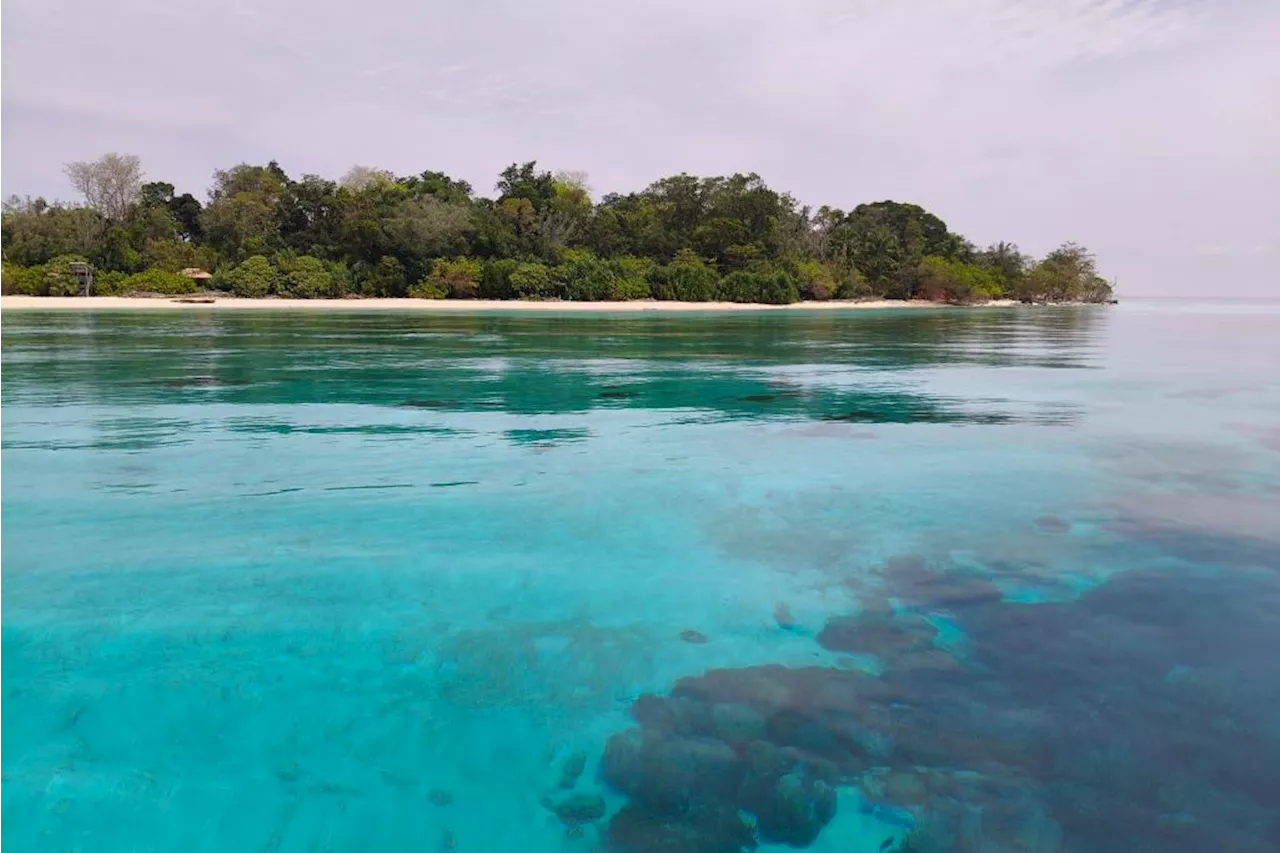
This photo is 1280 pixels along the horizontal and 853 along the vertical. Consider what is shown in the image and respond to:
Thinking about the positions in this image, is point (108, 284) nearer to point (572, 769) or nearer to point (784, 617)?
point (784, 617)

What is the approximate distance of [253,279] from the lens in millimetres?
51625

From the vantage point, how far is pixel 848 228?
247 ft

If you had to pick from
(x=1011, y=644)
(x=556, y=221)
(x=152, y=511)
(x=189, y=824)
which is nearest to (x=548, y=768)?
(x=189, y=824)

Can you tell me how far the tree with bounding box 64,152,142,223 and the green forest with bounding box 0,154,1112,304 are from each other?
0.10 metres

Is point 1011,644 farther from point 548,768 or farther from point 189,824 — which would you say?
point 189,824

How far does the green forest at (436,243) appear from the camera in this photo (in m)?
52.6

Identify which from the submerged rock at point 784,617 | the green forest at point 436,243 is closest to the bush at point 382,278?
the green forest at point 436,243

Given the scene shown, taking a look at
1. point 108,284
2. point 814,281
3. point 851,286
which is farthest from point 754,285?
point 108,284

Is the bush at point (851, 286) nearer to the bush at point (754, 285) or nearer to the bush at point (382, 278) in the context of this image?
the bush at point (754, 285)

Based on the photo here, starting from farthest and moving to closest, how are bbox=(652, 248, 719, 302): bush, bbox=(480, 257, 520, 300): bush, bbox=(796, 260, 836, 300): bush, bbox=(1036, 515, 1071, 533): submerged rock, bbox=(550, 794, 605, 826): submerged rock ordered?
bbox=(796, 260, 836, 300): bush
bbox=(652, 248, 719, 302): bush
bbox=(480, 257, 520, 300): bush
bbox=(1036, 515, 1071, 533): submerged rock
bbox=(550, 794, 605, 826): submerged rock

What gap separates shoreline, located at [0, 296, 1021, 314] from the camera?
149 feet

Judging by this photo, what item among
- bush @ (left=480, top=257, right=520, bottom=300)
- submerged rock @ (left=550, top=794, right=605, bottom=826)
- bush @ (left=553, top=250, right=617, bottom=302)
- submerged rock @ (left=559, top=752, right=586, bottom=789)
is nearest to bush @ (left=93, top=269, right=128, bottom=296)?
bush @ (left=480, top=257, right=520, bottom=300)

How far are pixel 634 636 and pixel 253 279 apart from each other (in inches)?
2099

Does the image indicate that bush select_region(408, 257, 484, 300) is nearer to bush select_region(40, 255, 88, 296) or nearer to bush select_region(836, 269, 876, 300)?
bush select_region(40, 255, 88, 296)
